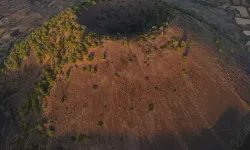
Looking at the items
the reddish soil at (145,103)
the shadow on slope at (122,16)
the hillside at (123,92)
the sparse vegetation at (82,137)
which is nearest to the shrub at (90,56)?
the hillside at (123,92)

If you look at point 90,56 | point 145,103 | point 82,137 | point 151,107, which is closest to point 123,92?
point 145,103

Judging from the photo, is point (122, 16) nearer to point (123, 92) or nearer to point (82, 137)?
point (123, 92)

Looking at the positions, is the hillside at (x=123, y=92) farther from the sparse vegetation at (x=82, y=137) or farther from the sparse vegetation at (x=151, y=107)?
the sparse vegetation at (x=82, y=137)

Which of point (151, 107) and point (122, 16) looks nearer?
point (151, 107)

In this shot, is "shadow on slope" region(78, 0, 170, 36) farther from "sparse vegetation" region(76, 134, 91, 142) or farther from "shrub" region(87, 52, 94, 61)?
"sparse vegetation" region(76, 134, 91, 142)

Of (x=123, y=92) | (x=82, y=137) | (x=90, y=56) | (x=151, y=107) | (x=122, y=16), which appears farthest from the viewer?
(x=122, y=16)

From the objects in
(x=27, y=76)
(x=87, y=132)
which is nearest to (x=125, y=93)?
(x=87, y=132)

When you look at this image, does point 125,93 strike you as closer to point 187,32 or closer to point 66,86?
point 66,86
